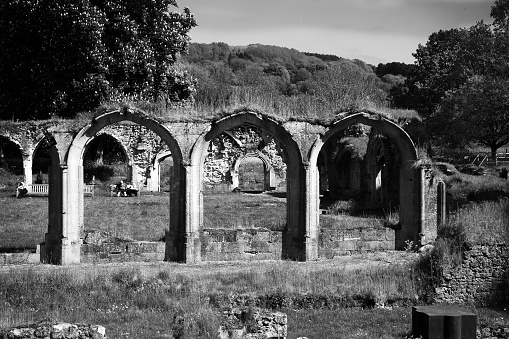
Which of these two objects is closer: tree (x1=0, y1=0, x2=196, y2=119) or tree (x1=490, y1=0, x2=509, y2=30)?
tree (x1=490, y1=0, x2=509, y2=30)

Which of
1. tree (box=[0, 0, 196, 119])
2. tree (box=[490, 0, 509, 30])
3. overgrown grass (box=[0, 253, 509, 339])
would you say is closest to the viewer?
overgrown grass (box=[0, 253, 509, 339])

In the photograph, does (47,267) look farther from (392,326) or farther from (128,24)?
(128,24)

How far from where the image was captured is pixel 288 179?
17.3m

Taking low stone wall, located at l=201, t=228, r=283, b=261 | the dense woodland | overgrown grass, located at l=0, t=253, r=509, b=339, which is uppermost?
the dense woodland

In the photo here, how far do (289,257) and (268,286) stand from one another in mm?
4140

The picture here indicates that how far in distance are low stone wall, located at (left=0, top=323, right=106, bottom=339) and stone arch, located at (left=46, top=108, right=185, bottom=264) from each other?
25.1 ft

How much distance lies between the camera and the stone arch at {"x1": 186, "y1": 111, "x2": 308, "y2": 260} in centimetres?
1678

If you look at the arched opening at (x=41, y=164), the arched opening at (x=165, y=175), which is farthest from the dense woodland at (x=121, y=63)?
the arched opening at (x=165, y=175)

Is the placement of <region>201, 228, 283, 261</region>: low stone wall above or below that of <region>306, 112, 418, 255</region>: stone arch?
below

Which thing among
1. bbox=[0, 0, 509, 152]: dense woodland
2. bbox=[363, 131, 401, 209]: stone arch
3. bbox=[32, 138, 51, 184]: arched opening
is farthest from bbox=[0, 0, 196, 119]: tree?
bbox=[363, 131, 401, 209]: stone arch

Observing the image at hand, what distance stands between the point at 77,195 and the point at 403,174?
28.2ft

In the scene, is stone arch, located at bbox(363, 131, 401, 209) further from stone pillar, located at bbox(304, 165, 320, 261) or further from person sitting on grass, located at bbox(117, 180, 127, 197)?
person sitting on grass, located at bbox(117, 180, 127, 197)

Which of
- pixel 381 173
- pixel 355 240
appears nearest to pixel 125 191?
pixel 381 173

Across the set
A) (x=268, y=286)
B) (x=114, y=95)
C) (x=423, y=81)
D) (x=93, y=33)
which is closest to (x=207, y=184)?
(x=114, y=95)
